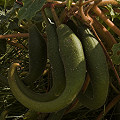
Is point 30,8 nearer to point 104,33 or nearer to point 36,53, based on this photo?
point 36,53

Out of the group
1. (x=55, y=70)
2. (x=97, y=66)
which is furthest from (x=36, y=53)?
(x=97, y=66)

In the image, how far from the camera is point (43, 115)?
127 centimetres

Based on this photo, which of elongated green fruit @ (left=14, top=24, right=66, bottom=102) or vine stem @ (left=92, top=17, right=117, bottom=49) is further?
vine stem @ (left=92, top=17, right=117, bottom=49)

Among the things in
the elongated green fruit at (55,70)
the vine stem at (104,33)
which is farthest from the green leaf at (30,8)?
the vine stem at (104,33)

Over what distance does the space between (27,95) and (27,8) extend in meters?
A: 0.29

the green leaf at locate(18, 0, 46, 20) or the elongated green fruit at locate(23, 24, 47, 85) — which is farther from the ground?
the green leaf at locate(18, 0, 46, 20)

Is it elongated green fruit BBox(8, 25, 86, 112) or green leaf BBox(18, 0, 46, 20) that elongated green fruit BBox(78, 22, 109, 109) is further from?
green leaf BBox(18, 0, 46, 20)

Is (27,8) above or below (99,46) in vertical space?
above

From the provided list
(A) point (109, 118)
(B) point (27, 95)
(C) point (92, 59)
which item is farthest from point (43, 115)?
(C) point (92, 59)

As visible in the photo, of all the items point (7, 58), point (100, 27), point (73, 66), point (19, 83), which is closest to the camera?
point (73, 66)

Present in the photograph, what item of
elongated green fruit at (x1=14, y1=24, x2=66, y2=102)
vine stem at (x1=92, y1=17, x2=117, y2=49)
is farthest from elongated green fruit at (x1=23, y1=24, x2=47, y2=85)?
vine stem at (x1=92, y1=17, x2=117, y2=49)

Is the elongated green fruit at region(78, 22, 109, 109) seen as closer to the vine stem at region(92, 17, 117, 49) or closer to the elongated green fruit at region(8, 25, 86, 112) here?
the elongated green fruit at region(8, 25, 86, 112)

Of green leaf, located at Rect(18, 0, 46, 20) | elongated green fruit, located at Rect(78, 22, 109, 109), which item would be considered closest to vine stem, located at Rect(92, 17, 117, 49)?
elongated green fruit, located at Rect(78, 22, 109, 109)

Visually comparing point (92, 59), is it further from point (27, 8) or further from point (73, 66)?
point (27, 8)
